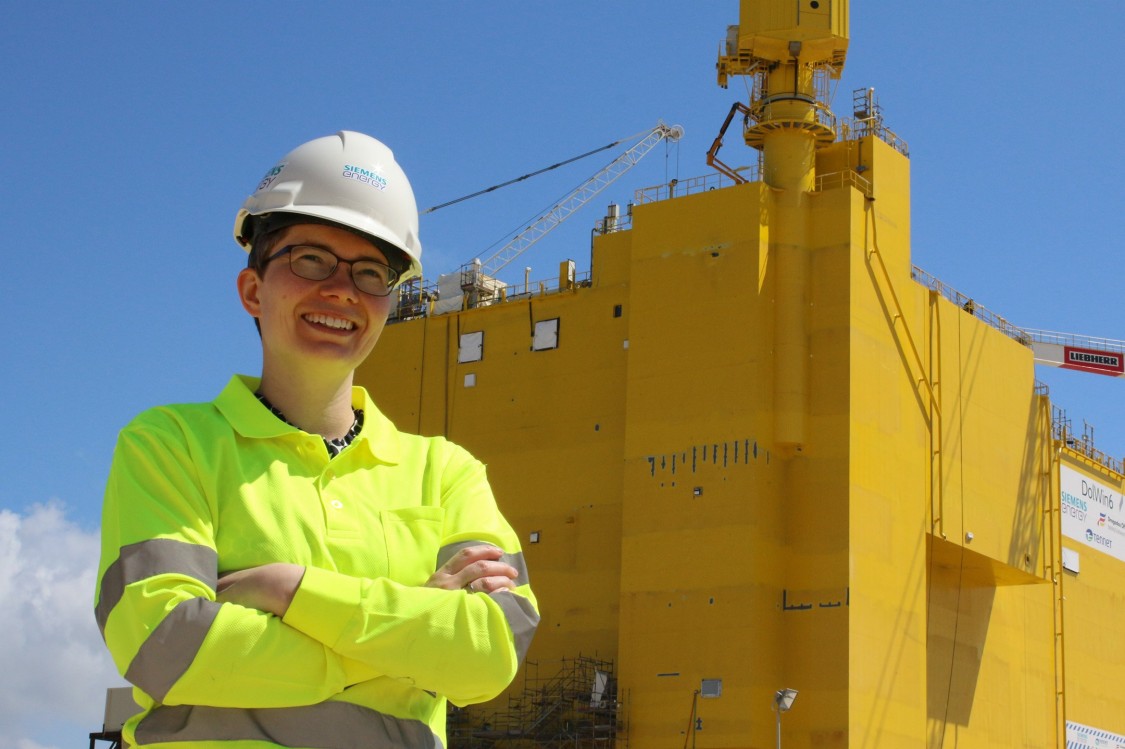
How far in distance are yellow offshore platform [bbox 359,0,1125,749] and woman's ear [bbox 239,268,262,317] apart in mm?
26623

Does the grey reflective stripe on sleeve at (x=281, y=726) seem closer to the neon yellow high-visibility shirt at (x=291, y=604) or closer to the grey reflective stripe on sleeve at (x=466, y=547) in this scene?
the neon yellow high-visibility shirt at (x=291, y=604)

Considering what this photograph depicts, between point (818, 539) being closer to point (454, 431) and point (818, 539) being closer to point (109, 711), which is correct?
point (454, 431)

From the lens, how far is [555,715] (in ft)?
125

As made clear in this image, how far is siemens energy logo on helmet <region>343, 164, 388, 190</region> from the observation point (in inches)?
172

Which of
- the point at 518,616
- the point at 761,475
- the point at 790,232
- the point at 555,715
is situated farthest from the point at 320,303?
the point at 555,715

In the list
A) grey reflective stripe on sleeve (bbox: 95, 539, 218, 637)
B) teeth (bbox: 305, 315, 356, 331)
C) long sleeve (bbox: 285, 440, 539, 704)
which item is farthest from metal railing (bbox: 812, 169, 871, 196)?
grey reflective stripe on sleeve (bbox: 95, 539, 218, 637)

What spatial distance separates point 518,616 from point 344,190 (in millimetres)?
1240

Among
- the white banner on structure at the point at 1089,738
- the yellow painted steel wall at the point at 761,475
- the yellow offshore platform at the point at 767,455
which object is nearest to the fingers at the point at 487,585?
the yellow offshore platform at the point at 767,455

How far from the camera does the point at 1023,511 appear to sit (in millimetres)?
43688

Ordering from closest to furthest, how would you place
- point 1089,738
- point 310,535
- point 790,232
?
point 310,535 → point 790,232 → point 1089,738

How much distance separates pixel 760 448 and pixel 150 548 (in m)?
32.4

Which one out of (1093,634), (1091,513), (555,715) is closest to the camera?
(555,715)

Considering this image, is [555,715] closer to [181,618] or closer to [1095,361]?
[1095,361]

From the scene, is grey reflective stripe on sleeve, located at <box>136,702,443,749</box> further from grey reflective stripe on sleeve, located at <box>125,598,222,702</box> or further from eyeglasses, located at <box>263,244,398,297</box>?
eyeglasses, located at <box>263,244,398,297</box>
